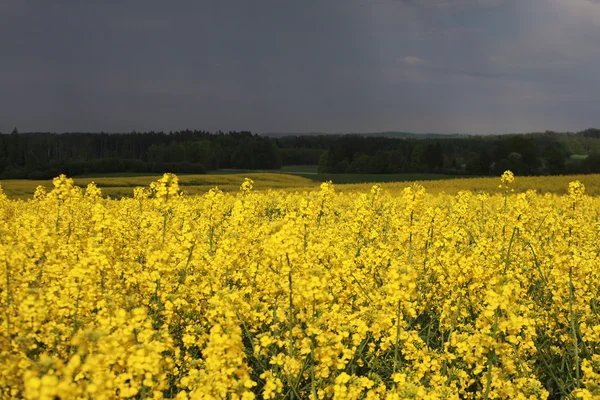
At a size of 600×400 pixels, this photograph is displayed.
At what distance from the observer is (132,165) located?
9275cm

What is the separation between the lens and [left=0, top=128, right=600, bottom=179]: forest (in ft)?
306

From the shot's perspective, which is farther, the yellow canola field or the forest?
the forest

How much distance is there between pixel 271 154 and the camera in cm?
12219

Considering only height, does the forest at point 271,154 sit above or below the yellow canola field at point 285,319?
above

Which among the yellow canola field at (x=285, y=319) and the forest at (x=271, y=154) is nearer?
the yellow canola field at (x=285, y=319)

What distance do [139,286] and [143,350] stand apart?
127 inches

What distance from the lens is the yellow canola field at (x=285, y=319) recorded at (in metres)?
3.96

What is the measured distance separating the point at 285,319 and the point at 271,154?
118 metres

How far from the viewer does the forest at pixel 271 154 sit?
306ft

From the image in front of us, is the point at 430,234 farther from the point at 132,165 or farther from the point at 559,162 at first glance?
the point at 559,162

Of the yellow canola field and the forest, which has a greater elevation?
the forest

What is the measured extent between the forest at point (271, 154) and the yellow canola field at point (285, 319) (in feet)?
254

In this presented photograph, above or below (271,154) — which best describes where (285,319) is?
below

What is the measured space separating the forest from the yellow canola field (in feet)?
→ 254
